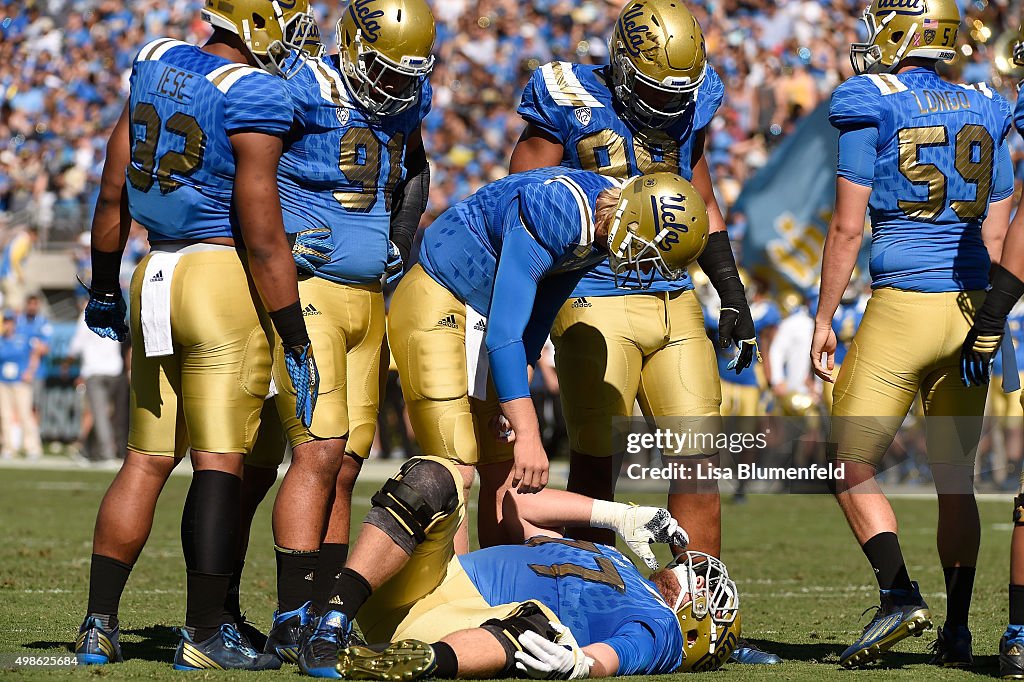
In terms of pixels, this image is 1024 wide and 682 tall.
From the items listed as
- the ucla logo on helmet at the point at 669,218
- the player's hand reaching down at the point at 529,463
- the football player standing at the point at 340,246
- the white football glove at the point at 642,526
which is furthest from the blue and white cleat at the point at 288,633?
the ucla logo on helmet at the point at 669,218

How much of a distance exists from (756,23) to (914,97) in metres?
15.4

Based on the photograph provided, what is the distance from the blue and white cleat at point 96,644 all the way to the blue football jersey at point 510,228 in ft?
5.07

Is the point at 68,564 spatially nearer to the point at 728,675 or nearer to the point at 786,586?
the point at 786,586

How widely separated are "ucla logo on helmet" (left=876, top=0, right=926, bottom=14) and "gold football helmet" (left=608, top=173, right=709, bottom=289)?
1.27 metres

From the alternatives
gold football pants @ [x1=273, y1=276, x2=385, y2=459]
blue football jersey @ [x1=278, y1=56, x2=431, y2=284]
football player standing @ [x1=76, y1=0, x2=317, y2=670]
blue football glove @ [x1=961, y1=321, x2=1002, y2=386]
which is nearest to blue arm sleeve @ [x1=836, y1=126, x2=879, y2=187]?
blue football glove @ [x1=961, y1=321, x2=1002, y2=386]

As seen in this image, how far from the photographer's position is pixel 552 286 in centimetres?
504

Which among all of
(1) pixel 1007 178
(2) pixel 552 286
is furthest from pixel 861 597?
(2) pixel 552 286

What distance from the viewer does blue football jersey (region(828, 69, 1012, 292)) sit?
5.21 meters

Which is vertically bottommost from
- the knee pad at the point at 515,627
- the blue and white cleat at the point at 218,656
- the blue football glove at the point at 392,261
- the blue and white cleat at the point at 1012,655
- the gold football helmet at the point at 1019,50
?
the blue and white cleat at the point at 218,656

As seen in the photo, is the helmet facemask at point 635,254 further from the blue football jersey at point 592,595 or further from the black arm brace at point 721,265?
the black arm brace at point 721,265

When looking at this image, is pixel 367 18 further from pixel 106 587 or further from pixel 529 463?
pixel 106 587

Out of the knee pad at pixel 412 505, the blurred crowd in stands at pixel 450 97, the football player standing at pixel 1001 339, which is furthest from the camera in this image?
the blurred crowd in stands at pixel 450 97

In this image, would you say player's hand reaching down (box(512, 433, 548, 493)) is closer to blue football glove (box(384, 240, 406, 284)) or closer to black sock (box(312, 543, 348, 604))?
black sock (box(312, 543, 348, 604))

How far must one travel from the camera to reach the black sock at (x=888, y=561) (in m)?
5.05
